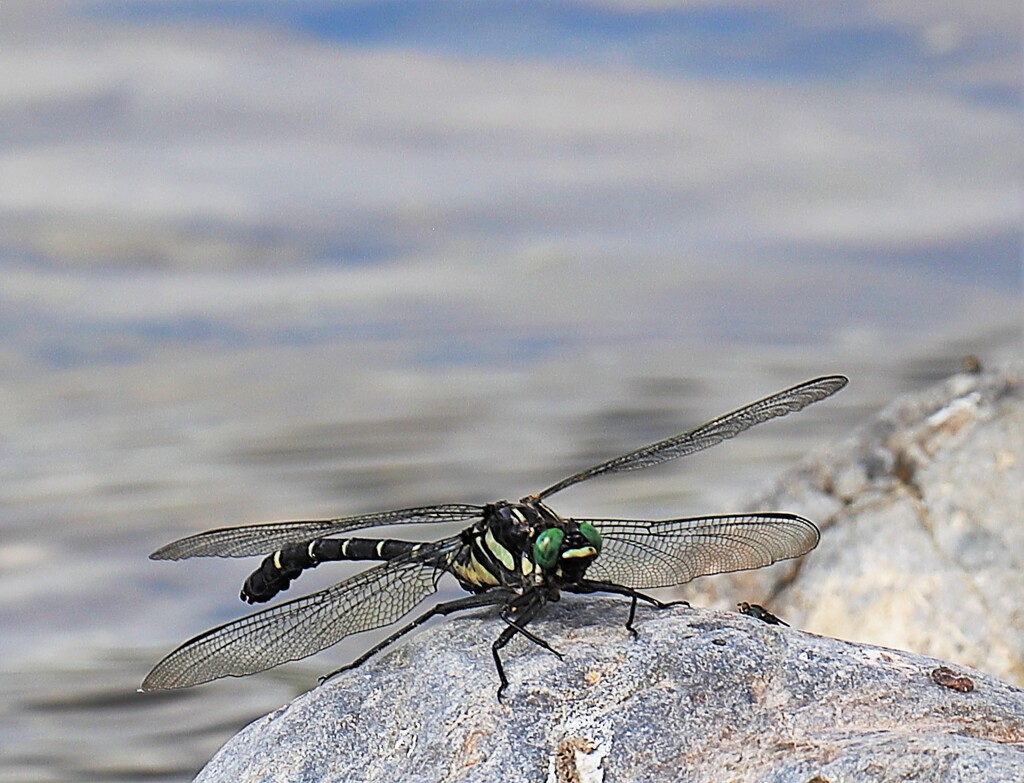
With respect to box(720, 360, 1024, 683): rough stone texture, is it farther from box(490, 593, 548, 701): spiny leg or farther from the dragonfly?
box(490, 593, 548, 701): spiny leg

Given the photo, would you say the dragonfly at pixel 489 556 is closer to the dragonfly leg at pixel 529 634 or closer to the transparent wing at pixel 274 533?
the transparent wing at pixel 274 533

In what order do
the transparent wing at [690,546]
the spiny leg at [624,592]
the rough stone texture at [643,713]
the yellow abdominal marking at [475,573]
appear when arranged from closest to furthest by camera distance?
the rough stone texture at [643,713] < the spiny leg at [624,592] < the yellow abdominal marking at [475,573] < the transparent wing at [690,546]

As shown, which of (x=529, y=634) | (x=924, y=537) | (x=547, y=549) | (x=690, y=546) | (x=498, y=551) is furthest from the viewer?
(x=924, y=537)

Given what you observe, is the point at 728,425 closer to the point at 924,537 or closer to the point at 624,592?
the point at 624,592

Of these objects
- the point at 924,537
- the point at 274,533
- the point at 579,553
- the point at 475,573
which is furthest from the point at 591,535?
the point at 924,537

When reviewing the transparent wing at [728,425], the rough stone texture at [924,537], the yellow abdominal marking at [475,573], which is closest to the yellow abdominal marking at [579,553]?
the yellow abdominal marking at [475,573]

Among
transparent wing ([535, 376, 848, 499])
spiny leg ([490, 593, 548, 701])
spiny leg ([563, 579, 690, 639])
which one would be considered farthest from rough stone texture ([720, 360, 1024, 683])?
spiny leg ([490, 593, 548, 701])
